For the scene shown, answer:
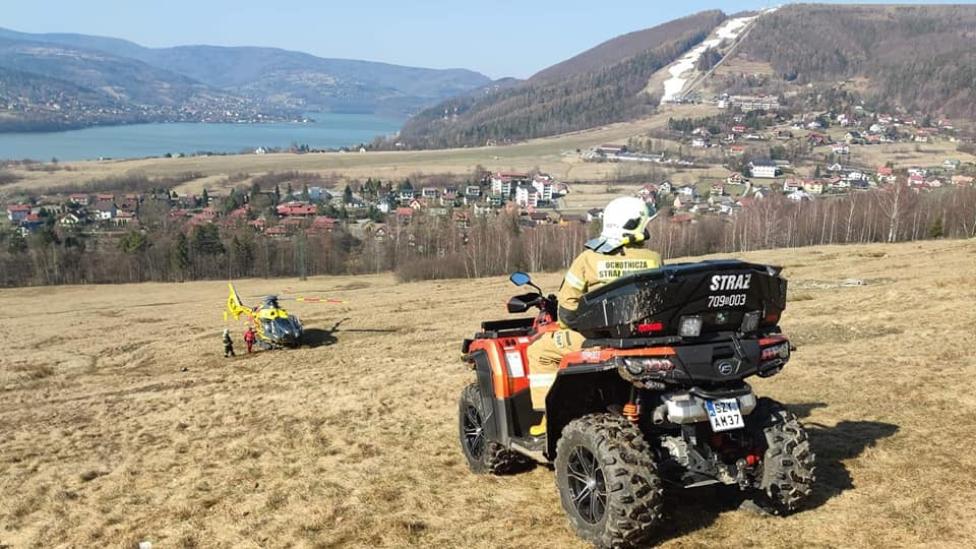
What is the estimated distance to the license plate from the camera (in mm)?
5785

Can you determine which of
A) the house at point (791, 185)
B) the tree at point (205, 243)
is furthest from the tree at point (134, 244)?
the house at point (791, 185)

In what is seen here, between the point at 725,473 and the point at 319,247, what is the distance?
82.6 meters

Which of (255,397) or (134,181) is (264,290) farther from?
(134,181)

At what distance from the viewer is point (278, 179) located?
163500 millimetres

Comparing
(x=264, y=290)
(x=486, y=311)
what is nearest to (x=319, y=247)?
(x=264, y=290)

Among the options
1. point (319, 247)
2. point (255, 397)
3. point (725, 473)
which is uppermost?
point (725, 473)

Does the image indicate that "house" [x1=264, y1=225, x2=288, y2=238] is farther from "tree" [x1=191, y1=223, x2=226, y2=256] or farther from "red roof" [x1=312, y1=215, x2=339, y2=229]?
"tree" [x1=191, y1=223, x2=226, y2=256]

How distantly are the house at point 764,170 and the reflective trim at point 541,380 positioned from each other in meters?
145

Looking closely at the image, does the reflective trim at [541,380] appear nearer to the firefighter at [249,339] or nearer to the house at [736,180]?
the firefighter at [249,339]

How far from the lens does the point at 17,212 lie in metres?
113

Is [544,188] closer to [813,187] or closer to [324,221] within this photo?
[813,187]

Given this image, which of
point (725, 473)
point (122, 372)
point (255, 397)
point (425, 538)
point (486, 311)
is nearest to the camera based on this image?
point (725, 473)

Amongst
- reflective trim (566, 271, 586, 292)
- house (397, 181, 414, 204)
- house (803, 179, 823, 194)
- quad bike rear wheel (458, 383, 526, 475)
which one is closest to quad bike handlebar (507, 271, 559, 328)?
reflective trim (566, 271, 586, 292)

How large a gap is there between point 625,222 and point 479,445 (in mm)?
3413
